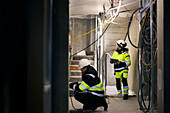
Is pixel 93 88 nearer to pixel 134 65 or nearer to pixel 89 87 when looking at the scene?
pixel 89 87

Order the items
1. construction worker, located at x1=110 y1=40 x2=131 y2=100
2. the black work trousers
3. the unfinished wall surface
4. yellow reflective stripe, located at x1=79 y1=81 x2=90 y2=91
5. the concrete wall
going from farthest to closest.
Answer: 1. the unfinished wall surface
2. the concrete wall
3. construction worker, located at x1=110 y1=40 x2=131 y2=100
4. the black work trousers
5. yellow reflective stripe, located at x1=79 y1=81 x2=90 y2=91

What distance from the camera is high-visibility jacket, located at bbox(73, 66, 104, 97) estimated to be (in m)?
4.16

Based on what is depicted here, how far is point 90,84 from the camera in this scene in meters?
4.17

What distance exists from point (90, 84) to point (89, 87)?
7 cm

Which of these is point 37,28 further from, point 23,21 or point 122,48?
point 122,48

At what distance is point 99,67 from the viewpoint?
7.81 m

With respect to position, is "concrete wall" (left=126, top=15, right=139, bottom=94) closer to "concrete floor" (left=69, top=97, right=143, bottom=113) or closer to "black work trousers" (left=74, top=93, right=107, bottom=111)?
"concrete floor" (left=69, top=97, right=143, bottom=113)

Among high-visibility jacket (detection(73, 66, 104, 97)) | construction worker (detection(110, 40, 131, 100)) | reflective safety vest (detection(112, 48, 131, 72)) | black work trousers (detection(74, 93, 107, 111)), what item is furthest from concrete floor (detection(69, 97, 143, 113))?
reflective safety vest (detection(112, 48, 131, 72))

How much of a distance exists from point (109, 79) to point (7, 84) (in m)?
6.76

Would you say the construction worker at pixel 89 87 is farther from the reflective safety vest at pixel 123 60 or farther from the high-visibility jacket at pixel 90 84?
the reflective safety vest at pixel 123 60

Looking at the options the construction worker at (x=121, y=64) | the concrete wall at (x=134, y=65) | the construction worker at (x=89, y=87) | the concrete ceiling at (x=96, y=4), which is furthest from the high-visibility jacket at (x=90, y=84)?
the concrete ceiling at (x=96, y=4)

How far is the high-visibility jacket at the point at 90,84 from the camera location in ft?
13.6

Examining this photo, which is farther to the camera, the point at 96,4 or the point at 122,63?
the point at 96,4

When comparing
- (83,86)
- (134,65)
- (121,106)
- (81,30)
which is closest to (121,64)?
(134,65)
